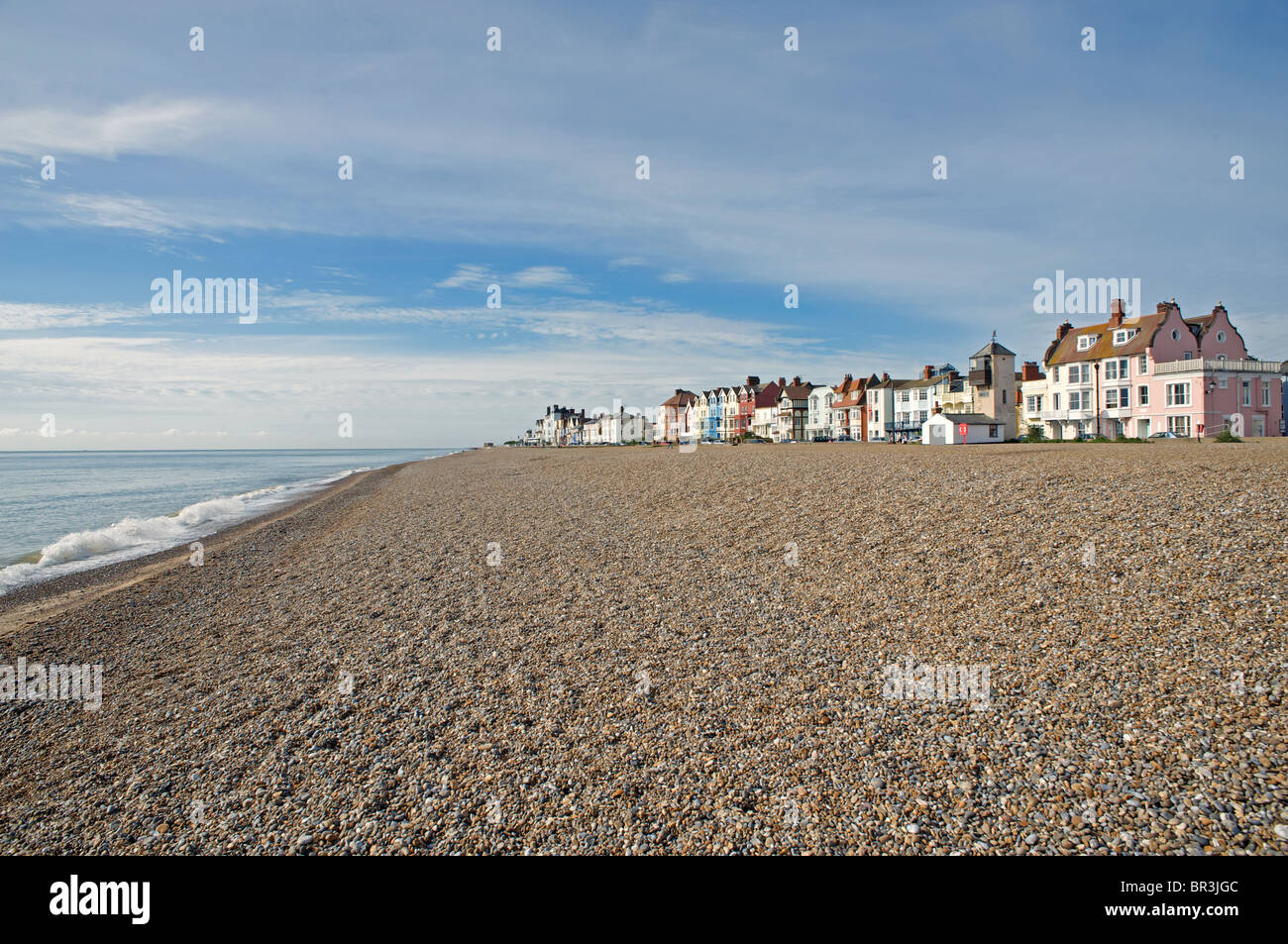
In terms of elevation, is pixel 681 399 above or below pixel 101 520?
above

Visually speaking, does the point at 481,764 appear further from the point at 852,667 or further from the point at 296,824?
the point at 852,667

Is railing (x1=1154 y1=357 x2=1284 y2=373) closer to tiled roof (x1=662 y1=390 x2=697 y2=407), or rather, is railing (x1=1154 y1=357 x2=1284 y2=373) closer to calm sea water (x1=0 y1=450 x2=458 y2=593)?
calm sea water (x1=0 y1=450 x2=458 y2=593)

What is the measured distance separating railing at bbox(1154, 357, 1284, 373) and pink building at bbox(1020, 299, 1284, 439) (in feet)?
0.20

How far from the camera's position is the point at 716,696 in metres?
6.31

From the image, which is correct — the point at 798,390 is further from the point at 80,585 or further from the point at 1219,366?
the point at 80,585

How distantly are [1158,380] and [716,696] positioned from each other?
4919cm

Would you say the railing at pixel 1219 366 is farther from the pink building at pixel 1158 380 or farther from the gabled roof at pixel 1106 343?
the gabled roof at pixel 1106 343

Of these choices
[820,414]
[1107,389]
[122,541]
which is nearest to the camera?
[122,541]

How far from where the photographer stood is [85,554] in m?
18.4

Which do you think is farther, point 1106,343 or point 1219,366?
point 1106,343

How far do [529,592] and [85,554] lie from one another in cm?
1609

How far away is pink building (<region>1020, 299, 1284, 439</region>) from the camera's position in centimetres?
4012

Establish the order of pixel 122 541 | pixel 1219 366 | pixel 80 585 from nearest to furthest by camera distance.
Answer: pixel 80 585, pixel 122 541, pixel 1219 366

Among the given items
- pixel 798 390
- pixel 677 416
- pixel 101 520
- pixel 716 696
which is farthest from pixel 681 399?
pixel 716 696
